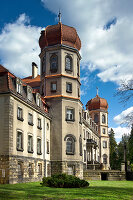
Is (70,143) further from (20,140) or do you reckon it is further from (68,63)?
(68,63)

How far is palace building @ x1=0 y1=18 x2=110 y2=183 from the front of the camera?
26.0 meters

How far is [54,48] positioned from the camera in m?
37.0

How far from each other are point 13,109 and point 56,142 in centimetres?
1113

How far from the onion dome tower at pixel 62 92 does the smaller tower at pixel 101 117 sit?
34.7 m

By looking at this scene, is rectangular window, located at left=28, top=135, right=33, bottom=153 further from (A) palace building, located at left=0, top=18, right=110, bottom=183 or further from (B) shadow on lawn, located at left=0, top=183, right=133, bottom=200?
(B) shadow on lawn, located at left=0, top=183, right=133, bottom=200

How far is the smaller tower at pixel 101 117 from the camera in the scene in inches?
2859

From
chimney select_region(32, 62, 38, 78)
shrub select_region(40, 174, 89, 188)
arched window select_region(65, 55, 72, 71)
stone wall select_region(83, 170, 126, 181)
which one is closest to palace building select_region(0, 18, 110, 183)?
arched window select_region(65, 55, 72, 71)

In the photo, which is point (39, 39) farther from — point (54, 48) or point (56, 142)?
point (56, 142)

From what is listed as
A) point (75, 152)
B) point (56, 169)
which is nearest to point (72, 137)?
point (75, 152)

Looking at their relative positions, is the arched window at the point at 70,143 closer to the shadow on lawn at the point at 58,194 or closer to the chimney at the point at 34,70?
the shadow on lawn at the point at 58,194

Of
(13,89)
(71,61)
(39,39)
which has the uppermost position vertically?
(39,39)

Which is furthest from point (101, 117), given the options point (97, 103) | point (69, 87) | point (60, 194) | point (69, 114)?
point (60, 194)

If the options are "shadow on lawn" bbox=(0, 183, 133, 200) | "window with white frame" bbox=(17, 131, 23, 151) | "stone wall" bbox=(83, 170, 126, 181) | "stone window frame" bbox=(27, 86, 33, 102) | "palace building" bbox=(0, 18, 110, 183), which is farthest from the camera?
"stone wall" bbox=(83, 170, 126, 181)

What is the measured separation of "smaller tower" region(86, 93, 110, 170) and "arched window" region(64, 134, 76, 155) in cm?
3703
